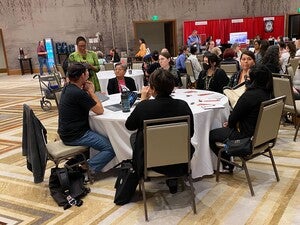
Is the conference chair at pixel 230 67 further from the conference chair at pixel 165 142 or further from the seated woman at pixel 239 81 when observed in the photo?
the conference chair at pixel 165 142

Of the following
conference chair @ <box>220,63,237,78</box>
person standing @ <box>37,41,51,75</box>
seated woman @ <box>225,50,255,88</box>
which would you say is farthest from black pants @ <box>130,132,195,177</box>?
person standing @ <box>37,41,51,75</box>

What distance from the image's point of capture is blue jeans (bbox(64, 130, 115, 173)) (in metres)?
3.38

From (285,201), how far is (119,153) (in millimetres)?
1563

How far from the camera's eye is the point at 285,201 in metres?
2.91

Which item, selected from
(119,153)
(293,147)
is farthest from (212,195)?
(293,147)

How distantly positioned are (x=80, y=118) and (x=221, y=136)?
1.39 metres

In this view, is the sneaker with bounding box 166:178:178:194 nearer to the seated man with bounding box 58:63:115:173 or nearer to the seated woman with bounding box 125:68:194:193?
the seated woman with bounding box 125:68:194:193

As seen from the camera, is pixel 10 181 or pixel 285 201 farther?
pixel 10 181

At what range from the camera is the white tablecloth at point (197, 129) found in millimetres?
3207

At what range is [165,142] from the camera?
8.36ft

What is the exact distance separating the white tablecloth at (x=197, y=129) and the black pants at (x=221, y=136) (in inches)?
1.9

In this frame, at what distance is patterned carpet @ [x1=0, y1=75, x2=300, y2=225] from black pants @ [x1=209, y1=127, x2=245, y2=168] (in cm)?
33

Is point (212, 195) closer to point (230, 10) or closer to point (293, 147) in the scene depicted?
point (293, 147)

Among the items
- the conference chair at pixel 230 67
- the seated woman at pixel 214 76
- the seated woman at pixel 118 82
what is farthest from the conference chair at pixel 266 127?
the conference chair at pixel 230 67
